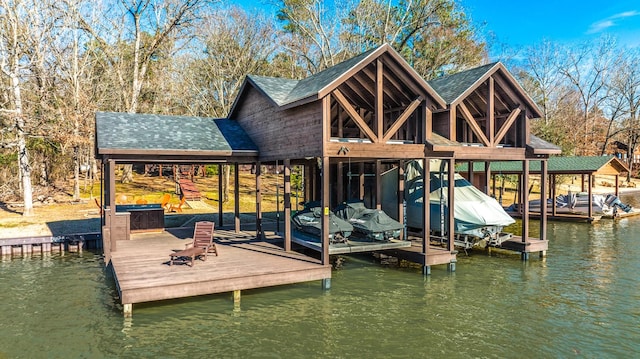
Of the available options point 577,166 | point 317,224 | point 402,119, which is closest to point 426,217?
point 402,119

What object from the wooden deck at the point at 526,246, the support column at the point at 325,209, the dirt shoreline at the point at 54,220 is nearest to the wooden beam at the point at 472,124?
the wooden deck at the point at 526,246

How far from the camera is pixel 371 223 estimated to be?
1326 cm

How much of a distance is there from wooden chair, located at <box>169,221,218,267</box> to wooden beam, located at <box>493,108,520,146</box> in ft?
32.9

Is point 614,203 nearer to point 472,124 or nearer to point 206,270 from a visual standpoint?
point 472,124

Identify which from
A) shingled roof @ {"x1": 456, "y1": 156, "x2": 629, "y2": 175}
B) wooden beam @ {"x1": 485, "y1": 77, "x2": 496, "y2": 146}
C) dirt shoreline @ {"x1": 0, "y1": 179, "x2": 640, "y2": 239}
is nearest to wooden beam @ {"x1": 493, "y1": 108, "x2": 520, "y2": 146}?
wooden beam @ {"x1": 485, "y1": 77, "x2": 496, "y2": 146}

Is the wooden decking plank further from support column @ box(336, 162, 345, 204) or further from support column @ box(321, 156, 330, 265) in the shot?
support column @ box(336, 162, 345, 204)

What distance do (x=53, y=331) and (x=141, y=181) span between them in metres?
28.9

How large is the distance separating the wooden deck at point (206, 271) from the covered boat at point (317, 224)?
3.34 ft

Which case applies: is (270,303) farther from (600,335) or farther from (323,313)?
(600,335)

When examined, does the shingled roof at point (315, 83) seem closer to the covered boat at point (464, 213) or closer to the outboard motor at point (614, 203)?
the covered boat at point (464, 213)

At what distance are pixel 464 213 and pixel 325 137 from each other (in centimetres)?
645

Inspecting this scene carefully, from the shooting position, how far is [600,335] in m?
8.73

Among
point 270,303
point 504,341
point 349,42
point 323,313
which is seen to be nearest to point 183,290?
point 270,303

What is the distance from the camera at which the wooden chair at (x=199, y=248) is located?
37.3 ft
